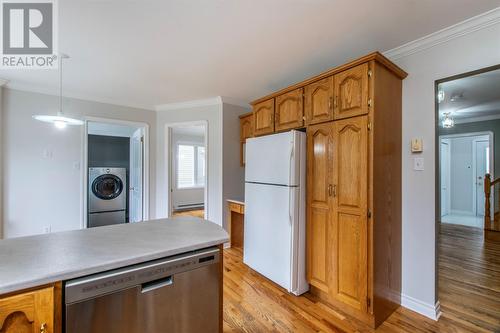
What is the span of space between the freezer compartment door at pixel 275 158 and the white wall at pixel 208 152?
100cm

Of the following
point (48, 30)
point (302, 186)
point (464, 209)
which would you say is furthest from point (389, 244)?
point (464, 209)

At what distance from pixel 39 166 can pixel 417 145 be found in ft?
15.5

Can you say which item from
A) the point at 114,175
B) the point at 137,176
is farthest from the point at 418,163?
the point at 114,175

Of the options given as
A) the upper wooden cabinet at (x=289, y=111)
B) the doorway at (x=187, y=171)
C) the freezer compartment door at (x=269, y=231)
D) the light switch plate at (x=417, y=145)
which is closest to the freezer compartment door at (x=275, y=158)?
the freezer compartment door at (x=269, y=231)

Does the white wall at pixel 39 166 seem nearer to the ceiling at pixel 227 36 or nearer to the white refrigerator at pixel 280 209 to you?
the ceiling at pixel 227 36

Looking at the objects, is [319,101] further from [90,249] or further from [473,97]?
[473,97]

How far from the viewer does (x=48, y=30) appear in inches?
74.1

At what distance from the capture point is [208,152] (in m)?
3.79

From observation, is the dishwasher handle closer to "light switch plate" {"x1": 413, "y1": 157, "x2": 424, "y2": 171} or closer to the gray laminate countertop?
the gray laminate countertop

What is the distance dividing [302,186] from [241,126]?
6.28ft

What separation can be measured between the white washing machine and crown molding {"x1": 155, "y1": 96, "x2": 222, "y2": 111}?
203cm

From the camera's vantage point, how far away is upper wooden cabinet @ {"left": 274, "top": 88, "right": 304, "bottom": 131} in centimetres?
241

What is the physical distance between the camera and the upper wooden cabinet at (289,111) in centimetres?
241

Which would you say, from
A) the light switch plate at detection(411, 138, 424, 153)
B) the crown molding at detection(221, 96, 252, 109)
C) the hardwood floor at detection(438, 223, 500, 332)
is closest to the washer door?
the crown molding at detection(221, 96, 252, 109)
